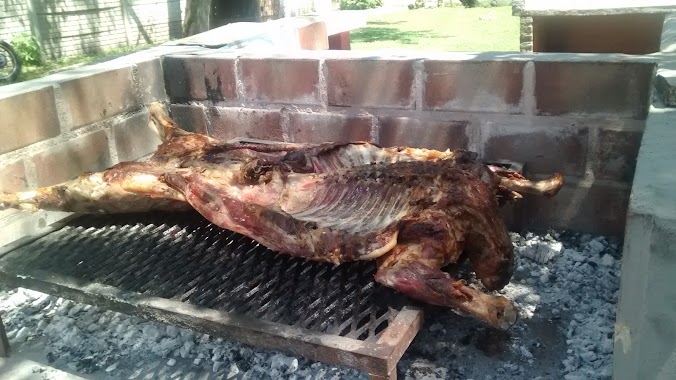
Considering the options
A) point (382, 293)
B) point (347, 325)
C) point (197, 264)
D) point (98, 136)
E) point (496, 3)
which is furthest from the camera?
point (496, 3)

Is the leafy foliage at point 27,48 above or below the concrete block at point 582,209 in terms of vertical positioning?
above

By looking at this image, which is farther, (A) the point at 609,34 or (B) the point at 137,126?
(A) the point at 609,34

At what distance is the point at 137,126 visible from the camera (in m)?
4.08

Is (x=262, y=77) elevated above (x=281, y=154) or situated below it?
above

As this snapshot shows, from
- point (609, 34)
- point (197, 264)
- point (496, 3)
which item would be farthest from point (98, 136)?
point (496, 3)

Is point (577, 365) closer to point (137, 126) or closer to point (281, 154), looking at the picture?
point (281, 154)

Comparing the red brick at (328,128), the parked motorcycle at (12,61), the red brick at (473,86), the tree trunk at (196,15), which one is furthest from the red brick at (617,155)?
the parked motorcycle at (12,61)

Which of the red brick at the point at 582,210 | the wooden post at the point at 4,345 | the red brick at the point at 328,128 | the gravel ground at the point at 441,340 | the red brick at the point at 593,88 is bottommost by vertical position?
the gravel ground at the point at 441,340

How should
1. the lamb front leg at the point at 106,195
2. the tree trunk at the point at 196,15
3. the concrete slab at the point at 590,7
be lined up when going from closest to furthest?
the lamb front leg at the point at 106,195 → the concrete slab at the point at 590,7 → the tree trunk at the point at 196,15

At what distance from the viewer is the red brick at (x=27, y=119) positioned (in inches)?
124

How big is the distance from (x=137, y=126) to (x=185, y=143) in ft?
2.70

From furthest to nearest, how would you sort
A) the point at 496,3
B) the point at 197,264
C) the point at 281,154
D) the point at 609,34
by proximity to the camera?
the point at 496,3, the point at 609,34, the point at 281,154, the point at 197,264

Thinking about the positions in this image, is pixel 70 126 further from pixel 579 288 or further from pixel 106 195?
pixel 579 288

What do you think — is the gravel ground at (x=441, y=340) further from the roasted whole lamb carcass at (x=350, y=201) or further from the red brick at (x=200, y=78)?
the red brick at (x=200, y=78)
